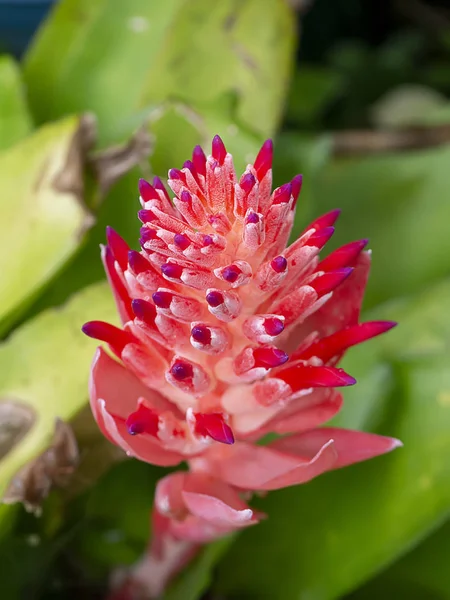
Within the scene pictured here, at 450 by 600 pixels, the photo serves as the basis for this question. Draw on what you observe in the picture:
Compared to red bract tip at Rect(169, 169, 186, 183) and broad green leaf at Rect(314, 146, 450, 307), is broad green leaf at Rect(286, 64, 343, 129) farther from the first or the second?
red bract tip at Rect(169, 169, 186, 183)

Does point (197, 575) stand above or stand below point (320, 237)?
below

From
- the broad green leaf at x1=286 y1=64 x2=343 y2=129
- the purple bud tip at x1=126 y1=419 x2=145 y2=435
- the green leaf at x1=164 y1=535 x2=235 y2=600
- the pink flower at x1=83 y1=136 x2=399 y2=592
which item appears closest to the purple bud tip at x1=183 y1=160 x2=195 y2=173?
the pink flower at x1=83 y1=136 x2=399 y2=592

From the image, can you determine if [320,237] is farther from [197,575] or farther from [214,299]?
[197,575]

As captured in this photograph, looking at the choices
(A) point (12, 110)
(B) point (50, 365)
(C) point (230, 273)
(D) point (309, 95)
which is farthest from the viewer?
(D) point (309, 95)

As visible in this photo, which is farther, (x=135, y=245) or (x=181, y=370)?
(x=135, y=245)

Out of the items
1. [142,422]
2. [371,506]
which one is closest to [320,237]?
[142,422]

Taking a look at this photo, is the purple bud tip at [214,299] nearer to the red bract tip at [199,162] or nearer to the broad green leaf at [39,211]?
the red bract tip at [199,162]

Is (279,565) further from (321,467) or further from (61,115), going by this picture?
(61,115)

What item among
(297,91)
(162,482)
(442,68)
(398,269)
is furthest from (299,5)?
(162,482)
